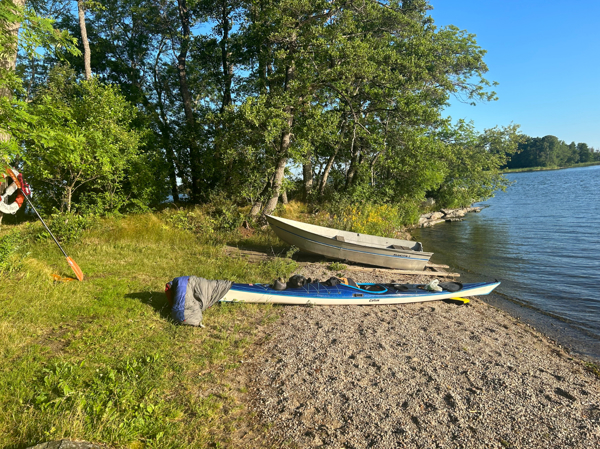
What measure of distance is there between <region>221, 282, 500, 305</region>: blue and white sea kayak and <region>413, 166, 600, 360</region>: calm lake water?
6.55 feet

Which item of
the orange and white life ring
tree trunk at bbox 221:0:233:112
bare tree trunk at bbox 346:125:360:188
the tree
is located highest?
the tree

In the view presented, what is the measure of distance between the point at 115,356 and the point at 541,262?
13.6 meters

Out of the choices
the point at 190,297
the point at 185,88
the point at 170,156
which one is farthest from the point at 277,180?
the point at 190,297

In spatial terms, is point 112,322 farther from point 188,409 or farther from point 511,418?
point 511,418

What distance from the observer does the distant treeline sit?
114688 mm

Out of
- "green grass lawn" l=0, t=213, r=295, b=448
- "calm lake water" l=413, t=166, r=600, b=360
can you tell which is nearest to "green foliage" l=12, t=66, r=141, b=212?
"green grass lawn" l=0, t=213, r=295, b=448

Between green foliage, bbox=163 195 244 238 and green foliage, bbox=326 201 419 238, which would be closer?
green foliage, bbox=163 195 244 238

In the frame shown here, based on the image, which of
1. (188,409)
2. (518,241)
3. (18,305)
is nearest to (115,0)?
(18,305)

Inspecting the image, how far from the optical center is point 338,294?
690 centimetres

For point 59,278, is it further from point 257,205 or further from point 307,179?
point 307,179

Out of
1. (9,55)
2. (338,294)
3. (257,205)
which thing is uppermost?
(9,55)

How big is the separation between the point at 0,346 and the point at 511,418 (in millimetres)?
6452

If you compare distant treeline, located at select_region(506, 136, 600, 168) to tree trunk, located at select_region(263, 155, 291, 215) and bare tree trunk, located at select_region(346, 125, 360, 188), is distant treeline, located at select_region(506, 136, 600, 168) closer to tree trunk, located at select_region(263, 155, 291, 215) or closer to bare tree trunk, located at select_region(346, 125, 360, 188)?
bare tree trunk, located at select_region(346, 125, 360, 188)

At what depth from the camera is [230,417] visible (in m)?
3.52
